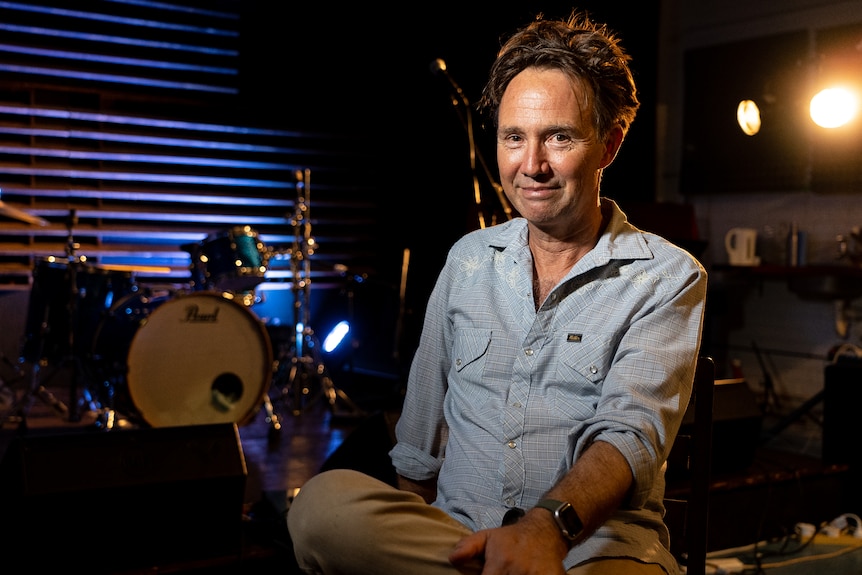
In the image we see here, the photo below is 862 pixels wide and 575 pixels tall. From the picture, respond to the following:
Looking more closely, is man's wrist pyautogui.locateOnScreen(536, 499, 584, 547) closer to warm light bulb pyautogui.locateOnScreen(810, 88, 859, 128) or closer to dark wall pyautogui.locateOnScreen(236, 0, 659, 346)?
warm light bulb pyautogui.locateOnScreen(810, 88, 859, 128)

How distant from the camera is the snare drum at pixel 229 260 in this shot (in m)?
5.07

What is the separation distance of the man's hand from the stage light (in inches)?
203

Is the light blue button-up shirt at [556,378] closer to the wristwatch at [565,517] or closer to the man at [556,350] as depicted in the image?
the man at [556,350]

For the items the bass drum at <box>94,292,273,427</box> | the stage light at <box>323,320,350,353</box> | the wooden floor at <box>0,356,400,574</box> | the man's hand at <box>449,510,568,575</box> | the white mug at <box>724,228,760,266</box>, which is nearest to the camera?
the man's hand at <box>449,510,568,575</box>

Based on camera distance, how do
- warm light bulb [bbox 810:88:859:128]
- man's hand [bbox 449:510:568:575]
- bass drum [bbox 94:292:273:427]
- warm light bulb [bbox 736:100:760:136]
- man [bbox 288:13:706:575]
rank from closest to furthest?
man's hand [bbox 449:510:568:575], man [bbox 288:13:706:575], warm light bulb [bbox 810:88:859:128], bass drum [bbox 94:292:273:427], warm light bulb [bbox 736:100:760:136]

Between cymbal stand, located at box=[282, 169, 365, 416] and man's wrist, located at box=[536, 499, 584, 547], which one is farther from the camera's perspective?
cymbal stand, located at box=[282, 169, 365, 416]

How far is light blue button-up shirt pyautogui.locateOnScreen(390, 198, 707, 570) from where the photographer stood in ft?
5.11

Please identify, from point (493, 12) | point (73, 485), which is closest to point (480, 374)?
point (73, 485)

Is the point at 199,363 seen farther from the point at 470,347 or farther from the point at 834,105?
the point at 834,105

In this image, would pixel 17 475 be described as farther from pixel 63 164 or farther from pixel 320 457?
pixel 63 164

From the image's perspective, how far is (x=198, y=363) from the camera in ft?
16.0

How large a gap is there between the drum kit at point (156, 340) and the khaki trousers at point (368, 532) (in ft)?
11.9

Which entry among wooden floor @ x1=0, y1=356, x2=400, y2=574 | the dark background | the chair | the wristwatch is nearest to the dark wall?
the dark background

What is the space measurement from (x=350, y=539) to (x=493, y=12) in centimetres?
547
